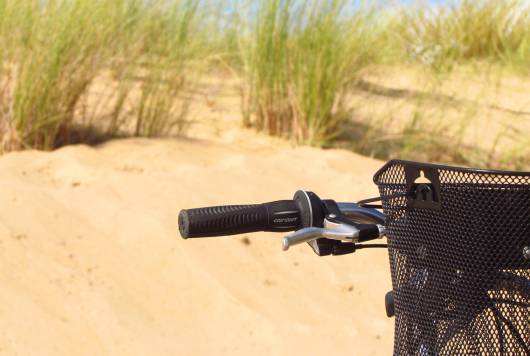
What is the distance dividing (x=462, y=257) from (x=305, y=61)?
392 centimetres

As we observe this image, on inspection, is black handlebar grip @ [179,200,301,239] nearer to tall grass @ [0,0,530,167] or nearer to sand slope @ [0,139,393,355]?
sand slope @ [0,139,393,355]

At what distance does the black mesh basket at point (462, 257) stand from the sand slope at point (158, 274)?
1.82m

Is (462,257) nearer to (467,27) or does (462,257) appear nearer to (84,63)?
(84,63)

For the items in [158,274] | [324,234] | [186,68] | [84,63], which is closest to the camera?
[324,234]

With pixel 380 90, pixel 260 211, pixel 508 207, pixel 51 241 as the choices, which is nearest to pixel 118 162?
pixel 51 241

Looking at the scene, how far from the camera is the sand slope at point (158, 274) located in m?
2.88

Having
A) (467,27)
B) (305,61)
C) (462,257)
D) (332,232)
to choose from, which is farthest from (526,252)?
(467,27)

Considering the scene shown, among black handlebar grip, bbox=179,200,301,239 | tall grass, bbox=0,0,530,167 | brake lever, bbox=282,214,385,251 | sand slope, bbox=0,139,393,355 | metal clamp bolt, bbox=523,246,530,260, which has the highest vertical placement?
metal clamp bolt, bbox=523,246,530,260

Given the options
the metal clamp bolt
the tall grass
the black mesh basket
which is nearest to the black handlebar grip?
the black mesh basket

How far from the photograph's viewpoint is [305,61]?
16.0 feet

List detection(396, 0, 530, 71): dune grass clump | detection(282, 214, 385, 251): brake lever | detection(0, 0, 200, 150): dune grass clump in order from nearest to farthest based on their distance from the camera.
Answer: detection(282, 214, 385, 251): brake lever
detection(0, 0, 200, 150): dune grass clump
detection(396, 0, 530, 71): dune grass clump

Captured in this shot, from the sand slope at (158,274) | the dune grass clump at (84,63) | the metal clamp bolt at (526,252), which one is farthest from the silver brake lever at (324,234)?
the dune grass clump at (84,63)

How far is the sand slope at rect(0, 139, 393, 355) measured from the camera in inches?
113

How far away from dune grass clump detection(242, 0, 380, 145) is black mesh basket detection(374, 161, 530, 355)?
376 cm
